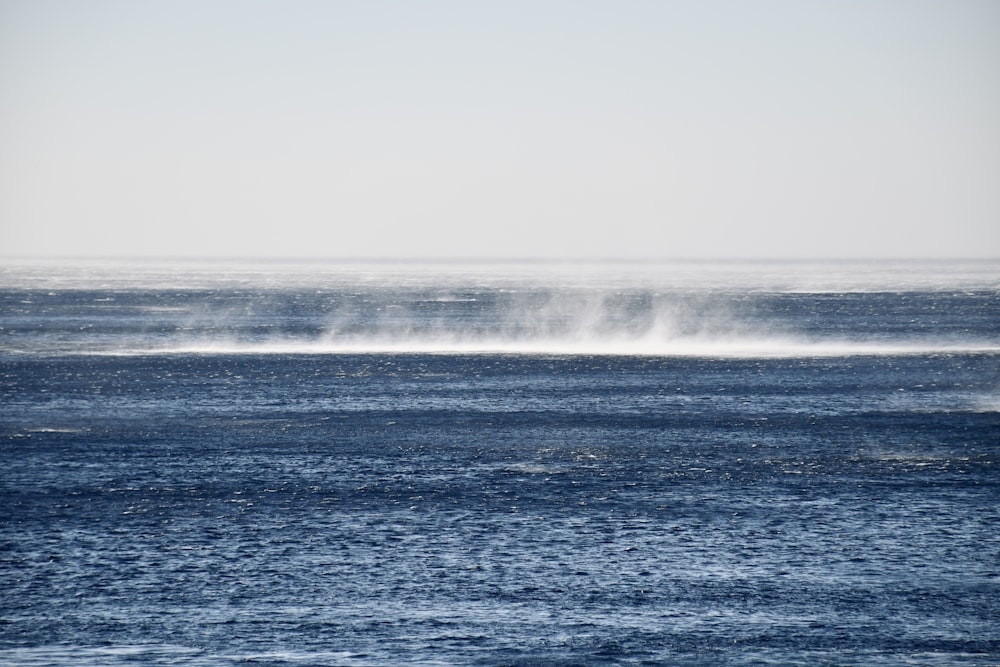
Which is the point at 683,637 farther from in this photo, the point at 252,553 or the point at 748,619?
the point at 252,553

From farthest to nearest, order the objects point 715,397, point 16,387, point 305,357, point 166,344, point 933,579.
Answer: point 166,344
point 305,357
point 16,387
point 715,397
point 933,579

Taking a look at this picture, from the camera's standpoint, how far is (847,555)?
108ft

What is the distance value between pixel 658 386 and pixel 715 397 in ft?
21.3

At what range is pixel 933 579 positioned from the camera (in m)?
30.5

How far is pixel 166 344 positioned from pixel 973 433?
7050 centimetres

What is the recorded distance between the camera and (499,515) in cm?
3775

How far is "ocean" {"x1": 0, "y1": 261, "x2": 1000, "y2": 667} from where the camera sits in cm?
2662

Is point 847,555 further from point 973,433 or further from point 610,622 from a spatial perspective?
point 973,433

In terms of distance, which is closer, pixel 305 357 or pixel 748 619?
pixel 748 619

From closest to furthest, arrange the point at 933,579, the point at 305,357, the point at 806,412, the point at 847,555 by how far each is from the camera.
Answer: the point at 933,579, the point at 847,555, the point at 806,412, the point at 305,357

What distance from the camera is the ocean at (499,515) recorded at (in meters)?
26.6

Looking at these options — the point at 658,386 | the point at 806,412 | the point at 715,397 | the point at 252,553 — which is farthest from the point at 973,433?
the point at 252,553

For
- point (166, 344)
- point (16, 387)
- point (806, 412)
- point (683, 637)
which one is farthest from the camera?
point (166, 344)

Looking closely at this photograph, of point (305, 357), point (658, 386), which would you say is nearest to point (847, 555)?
point (658, 386)
